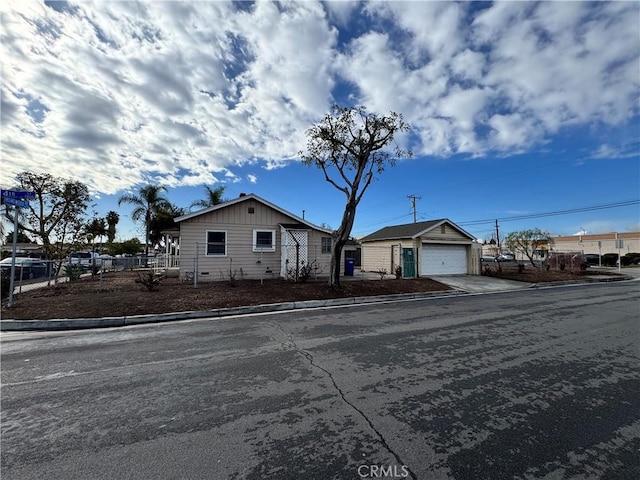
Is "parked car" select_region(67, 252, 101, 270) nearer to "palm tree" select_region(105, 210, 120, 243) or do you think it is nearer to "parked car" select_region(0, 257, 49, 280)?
"parked car" select_region(0, 257, 49, 280)

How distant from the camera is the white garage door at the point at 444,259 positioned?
19.5m

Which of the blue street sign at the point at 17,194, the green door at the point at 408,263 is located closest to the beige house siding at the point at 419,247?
the green door at the point at 408,263

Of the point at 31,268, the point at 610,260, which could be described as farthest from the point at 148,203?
the point at 610,260

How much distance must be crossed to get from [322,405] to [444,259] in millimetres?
18915

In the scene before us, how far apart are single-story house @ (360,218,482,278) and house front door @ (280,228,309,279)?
6.60 m

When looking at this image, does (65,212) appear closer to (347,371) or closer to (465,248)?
(347,371)

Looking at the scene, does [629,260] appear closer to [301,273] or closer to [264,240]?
→ [301,273]

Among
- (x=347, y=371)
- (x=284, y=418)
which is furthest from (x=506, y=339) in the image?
(x=284, y=418)

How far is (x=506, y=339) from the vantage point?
5.70 m

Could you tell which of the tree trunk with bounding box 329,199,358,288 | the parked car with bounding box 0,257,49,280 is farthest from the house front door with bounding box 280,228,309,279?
the parked car with bounding box 0,257,49,280

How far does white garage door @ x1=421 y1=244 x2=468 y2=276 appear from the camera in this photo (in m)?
19.5

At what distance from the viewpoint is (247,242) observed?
15.0 metres

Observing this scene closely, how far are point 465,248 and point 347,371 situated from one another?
19.7 metres

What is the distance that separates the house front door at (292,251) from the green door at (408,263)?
6766 mm
